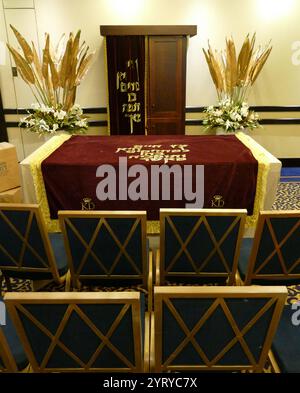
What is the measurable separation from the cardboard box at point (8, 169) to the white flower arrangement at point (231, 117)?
2.27 metres

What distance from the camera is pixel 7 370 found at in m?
1.19

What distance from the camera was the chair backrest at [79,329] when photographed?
100 cm

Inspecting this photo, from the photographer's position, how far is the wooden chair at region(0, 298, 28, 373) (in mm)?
1110

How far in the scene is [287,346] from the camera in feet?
4.30

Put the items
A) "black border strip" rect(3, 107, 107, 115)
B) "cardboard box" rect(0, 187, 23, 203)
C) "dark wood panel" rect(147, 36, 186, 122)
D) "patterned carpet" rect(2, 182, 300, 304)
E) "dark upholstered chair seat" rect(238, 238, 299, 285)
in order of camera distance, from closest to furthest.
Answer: "dark upholstered chair seat" rect(238, 238, 299, 285), "patterned carpet" rect(2, 182, 300, 304), "cardboard box" rect(0, 187, 23, 203), "dark wood panel" rect(147, 36, 186, 122), "black border strip" rect(3, 107, 107, 115)

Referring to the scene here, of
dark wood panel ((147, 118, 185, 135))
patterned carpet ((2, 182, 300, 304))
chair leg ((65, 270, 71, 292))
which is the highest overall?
dark wood panel ((147, 118, 185, 135))

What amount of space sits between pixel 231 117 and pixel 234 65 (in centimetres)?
58

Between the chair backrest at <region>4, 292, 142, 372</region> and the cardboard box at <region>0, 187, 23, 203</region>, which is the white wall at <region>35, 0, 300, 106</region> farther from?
the chair backrest at <region>4, 292, 142, 372</region>

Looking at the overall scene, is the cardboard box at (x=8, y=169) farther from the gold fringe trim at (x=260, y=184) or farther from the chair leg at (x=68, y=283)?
the gold fringe trim at (x=260, y=184)

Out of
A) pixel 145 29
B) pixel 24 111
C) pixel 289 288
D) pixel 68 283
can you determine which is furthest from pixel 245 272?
pixel 24 111

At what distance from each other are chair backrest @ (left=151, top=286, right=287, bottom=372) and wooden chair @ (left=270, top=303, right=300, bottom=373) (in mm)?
122

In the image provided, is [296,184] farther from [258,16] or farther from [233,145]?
[258,16]

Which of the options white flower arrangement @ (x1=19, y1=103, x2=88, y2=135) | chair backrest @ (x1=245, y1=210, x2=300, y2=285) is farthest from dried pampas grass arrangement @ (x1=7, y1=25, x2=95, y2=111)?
chair backrest @ (x1=245, y1=210, x2=300, y2=285)

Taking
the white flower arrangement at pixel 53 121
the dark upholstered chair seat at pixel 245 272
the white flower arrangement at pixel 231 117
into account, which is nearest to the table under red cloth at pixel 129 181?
the dark upholstered chair seat at pixel 245 272
